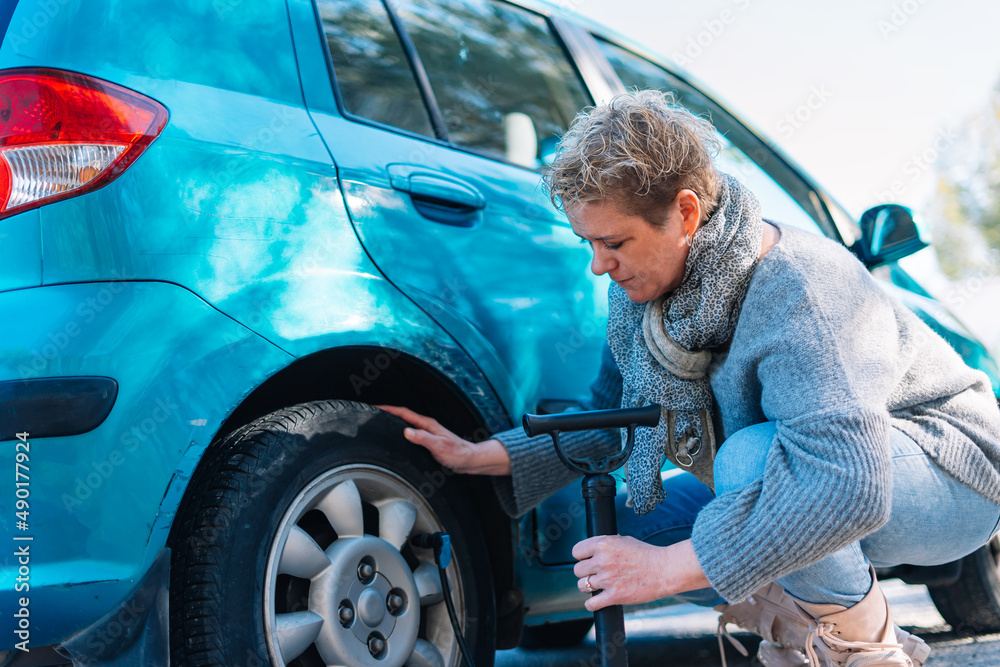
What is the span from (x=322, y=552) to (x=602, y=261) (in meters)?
0.74

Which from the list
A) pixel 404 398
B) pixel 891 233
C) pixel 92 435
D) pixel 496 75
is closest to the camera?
pixel 92 435

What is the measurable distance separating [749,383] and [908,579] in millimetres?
1464

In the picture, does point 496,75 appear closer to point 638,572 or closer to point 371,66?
point 371,66

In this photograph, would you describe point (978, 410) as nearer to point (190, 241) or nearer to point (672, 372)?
point (672, 372)

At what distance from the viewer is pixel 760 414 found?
61.7 inches

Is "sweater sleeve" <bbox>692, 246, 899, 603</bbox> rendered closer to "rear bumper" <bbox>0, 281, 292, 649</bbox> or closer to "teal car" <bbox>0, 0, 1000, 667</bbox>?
"teal car" <bbox>0, 0, 1000, 667</bbox>

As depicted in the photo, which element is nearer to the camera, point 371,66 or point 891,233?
point 371,66

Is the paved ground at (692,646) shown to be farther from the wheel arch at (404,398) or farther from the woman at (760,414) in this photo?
the woman at (760,414)

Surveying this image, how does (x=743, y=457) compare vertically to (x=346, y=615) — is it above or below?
above

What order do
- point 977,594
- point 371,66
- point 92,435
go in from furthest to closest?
point 977,594
point 371,66
point 92,435

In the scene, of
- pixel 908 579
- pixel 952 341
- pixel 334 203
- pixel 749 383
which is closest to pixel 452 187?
pixel 334 203

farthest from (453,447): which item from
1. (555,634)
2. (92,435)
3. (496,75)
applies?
(555,634)

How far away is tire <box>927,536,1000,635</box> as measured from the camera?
2652mm

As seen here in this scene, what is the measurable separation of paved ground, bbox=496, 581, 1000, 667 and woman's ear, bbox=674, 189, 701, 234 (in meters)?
1.29
